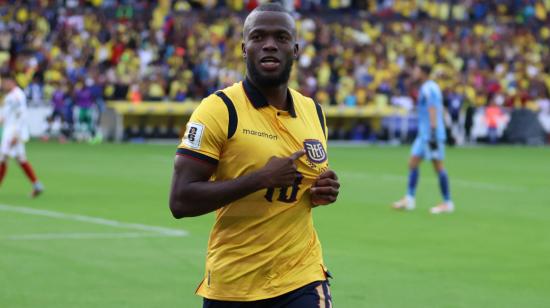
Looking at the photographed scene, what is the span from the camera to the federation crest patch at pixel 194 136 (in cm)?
491

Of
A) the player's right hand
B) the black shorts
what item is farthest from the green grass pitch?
the player's right hand

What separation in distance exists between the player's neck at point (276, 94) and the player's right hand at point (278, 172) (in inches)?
15.4

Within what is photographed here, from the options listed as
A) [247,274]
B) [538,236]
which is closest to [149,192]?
[538,236]

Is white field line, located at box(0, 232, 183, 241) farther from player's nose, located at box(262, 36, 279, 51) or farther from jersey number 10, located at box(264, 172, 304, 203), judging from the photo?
player's nose, located at box(262, 36, 279, 51)

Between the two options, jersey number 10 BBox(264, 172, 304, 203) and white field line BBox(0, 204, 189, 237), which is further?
white field line BBox(0, 204, 189, 237)

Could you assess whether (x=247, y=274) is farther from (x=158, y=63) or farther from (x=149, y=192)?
(x=158, y=63)

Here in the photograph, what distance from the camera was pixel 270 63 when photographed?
4969mm

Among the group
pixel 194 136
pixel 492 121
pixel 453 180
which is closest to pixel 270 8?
pixel 194 136

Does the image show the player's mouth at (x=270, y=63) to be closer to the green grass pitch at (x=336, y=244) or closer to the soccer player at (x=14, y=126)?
the green grass pitch at (x=336, y=244)

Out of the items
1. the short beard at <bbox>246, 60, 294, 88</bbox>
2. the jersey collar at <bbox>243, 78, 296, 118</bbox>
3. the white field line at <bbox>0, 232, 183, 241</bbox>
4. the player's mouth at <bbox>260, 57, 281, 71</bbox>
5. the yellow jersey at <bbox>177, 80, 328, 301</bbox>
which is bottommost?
the white field line at <bbox>0, 232, 183, 241</bbox>

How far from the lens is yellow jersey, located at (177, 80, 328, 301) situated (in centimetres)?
497

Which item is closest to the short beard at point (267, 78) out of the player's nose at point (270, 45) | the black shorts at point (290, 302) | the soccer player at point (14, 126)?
the player's nose at point (270, 45)

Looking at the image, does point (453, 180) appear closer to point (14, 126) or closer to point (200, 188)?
point (14, 126)

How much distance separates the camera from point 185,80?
132ft
